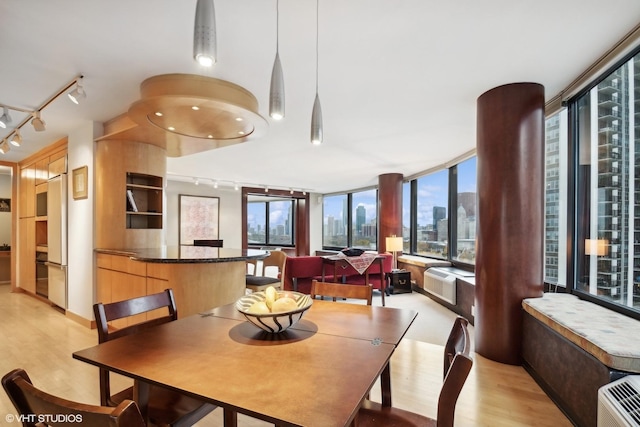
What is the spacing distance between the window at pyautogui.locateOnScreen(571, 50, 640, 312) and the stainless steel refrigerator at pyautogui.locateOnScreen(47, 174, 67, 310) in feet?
19.4

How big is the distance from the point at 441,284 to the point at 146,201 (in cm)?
456

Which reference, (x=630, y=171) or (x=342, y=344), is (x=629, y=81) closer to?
(x=630, y=171)

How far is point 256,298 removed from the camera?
63.7 inches

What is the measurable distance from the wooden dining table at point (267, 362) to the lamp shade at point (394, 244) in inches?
186

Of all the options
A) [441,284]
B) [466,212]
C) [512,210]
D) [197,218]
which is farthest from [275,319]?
[197,218]

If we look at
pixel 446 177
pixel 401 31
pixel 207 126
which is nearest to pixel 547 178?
pixel 401 31

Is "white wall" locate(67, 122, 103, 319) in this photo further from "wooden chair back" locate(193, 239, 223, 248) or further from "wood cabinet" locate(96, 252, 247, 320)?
"wooden chair back" locate(193, 239, 223, 248)

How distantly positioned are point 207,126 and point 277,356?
244cm

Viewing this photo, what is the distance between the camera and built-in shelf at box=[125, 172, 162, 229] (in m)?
4.21

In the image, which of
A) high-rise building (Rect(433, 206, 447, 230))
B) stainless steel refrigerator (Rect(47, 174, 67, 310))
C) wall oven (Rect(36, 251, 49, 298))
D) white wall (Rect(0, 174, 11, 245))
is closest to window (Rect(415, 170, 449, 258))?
high-rise building (Rect(433, 206, 447, 230))

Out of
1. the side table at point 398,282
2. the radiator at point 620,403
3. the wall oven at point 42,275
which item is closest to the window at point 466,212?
the side table at point 398,282

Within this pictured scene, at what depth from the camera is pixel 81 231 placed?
3977 mm

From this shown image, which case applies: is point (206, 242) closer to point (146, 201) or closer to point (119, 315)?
point (146, 201)

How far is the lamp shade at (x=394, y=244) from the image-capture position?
6258 mm
